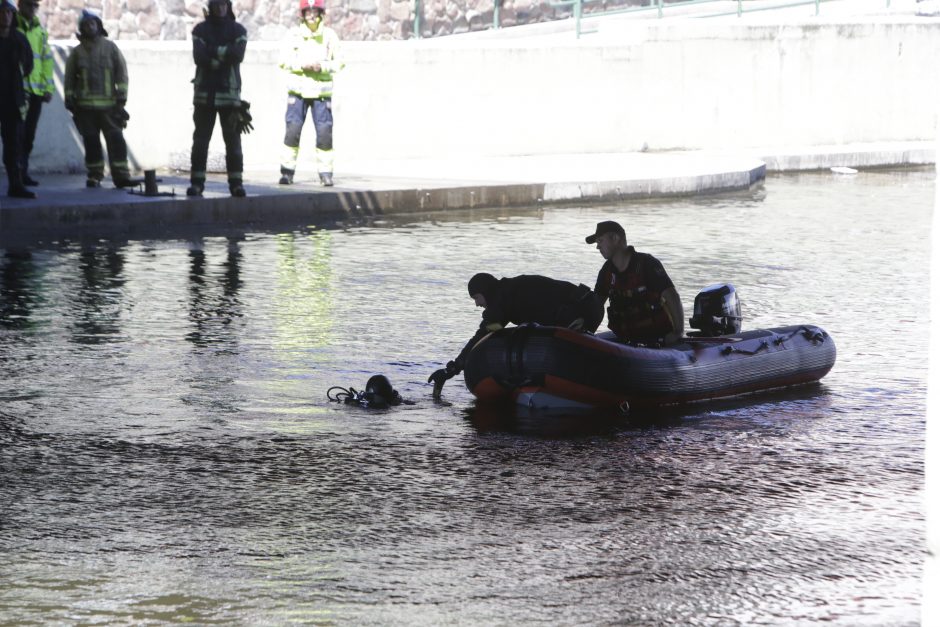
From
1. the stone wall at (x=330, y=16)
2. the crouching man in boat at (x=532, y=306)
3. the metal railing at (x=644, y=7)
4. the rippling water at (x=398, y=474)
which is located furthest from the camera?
the stone wall at (x=330, y=16)

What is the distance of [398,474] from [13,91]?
10741mm

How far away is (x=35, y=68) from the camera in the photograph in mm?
18062

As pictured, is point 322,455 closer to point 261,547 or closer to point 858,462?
point 261,547

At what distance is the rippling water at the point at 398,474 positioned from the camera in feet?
18.4

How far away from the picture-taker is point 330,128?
19250 millimetres

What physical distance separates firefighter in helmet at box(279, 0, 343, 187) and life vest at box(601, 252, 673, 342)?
9956 millimetres

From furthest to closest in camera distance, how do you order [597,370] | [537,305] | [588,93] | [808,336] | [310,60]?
1. [588,93]
2. [310,60]
3. [808,336]
4. [537,305]
5. [597,370]

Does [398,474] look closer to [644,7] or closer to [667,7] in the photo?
[644,7]

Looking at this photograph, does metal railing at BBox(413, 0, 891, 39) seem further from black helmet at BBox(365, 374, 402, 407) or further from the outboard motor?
black helmet at BBox(365, 374, 402, 407)

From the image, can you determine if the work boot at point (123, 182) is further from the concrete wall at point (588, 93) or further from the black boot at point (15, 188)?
the concrete wall at point (588, 93)

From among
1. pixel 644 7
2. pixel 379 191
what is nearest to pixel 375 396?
pixel 379 191

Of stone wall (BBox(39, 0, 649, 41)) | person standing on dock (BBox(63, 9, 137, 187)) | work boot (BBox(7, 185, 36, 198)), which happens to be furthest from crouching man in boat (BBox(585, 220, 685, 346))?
stone wall (BBox(39, 0, 649, 41))

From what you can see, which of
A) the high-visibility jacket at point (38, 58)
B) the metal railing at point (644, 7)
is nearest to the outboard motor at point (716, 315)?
the high-visibility jacket at point (38, 58)

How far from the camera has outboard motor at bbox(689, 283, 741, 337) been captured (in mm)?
9945
